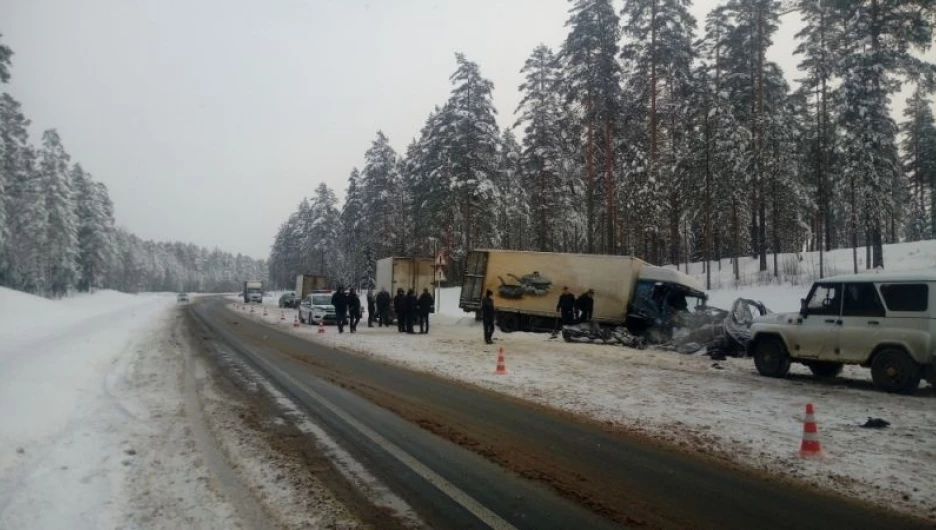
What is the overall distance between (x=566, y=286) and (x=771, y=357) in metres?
11.5

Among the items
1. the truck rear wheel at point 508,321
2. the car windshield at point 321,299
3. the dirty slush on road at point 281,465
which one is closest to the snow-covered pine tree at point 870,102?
the truck rear wheel at point 508,321

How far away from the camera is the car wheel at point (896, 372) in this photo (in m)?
10.8

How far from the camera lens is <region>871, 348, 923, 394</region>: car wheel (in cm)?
1082

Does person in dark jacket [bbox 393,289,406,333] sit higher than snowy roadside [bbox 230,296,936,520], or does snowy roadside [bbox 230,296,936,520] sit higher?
person in dark jacket [bbox 393,289,406,333]

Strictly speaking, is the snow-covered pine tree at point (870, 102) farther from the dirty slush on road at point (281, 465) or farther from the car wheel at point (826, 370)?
the dirty slush on road at point (281, 465)

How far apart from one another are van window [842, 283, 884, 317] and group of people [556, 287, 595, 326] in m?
11.1

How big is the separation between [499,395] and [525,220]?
5660 cm

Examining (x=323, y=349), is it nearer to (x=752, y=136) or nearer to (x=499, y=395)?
(x=499, y=395)

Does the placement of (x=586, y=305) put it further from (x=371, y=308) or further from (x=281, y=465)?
(x=281, y=465)

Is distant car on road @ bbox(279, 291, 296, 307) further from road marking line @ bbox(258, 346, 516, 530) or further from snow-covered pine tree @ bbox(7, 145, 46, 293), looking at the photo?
road marking line @ bbox(258, 346, 516, 530)

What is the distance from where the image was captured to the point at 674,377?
13133 mm

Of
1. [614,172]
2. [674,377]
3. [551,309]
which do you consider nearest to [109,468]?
[674,377]

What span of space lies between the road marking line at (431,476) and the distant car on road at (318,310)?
77.0ft

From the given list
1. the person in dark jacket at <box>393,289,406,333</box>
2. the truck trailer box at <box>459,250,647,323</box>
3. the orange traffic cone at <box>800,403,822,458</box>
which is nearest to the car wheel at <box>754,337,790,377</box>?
the orange traffic cone at <box>800,403,822,458</box>
